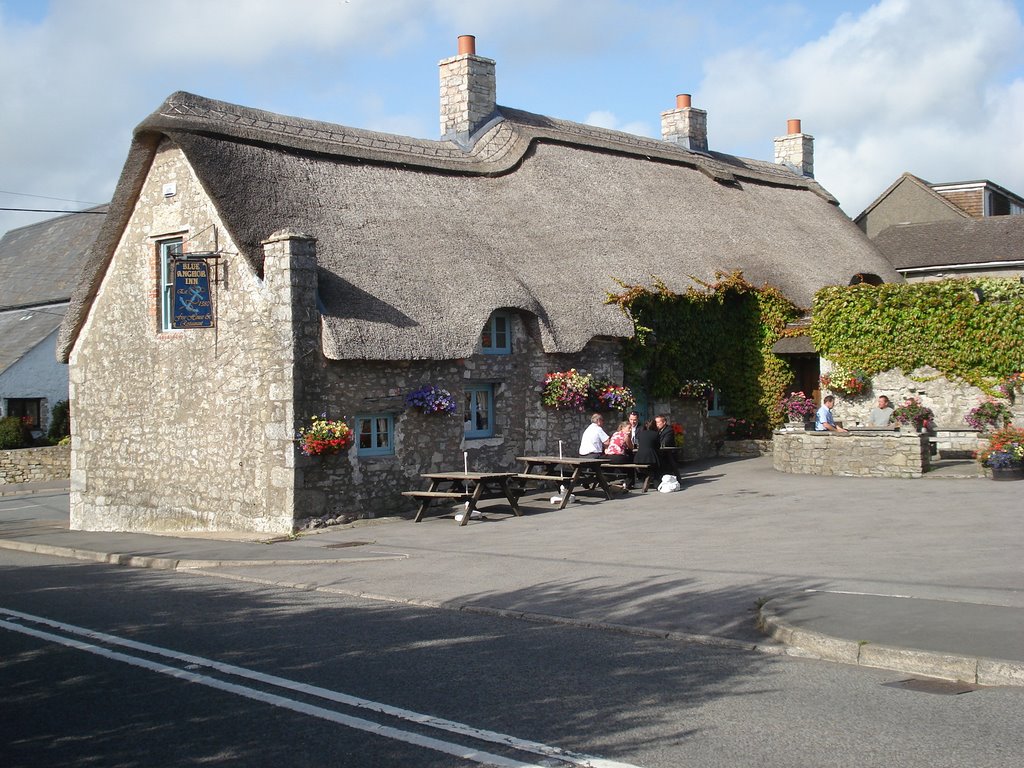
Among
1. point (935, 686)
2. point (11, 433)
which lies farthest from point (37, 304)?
point (935, 686)

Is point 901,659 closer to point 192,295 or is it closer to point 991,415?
point 192,295

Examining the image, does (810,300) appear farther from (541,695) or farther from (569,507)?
(541,695)

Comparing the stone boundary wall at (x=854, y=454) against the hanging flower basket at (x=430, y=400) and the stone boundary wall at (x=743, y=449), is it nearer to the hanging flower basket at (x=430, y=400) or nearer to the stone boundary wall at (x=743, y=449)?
the stone boundary wall at (x=743, y=449)

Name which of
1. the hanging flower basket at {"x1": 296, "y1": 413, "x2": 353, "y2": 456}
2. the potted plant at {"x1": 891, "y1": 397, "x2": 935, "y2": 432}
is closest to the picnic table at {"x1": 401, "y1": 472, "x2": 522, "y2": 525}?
the hanging flower basket at {"x1": 296, "y1": 413, "x2": 353, "y2": 456}

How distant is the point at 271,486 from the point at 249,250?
12.4 ft

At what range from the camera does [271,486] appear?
17.4 meters

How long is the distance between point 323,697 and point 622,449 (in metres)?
13.4

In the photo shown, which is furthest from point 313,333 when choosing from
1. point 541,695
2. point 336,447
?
point 541,695

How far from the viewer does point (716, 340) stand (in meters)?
25.2

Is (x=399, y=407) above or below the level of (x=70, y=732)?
above

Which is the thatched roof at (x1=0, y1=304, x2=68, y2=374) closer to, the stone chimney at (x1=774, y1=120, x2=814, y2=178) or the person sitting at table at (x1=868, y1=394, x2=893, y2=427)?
the stone chimney at (x1=774, y1=120, x2=814, y2=178)

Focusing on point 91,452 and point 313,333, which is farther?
point 91,452

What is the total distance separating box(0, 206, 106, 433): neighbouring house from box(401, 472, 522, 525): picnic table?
19.7 m

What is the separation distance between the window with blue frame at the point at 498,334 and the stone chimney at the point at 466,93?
579cm
